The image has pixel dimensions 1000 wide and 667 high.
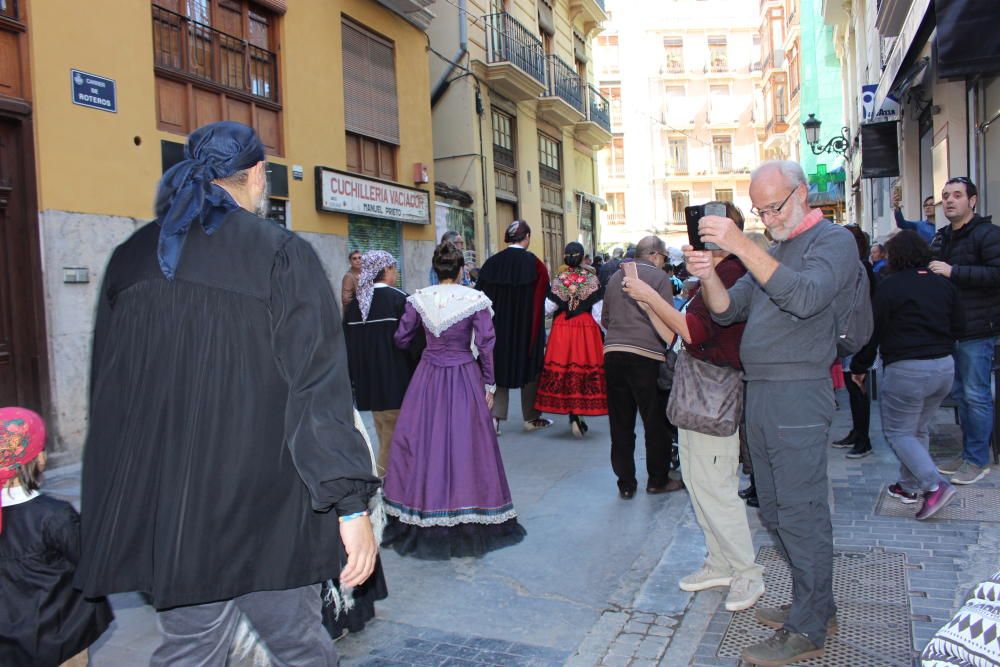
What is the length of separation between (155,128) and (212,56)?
1.76m

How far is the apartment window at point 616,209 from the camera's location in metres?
52.4

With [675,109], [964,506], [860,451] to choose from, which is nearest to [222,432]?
[964,506]

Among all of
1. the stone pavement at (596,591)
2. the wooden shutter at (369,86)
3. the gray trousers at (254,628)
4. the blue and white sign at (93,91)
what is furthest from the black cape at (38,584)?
the wooden shutter at (369,86)

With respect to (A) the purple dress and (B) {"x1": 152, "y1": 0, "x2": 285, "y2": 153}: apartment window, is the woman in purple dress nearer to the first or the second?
(A) the purple dress

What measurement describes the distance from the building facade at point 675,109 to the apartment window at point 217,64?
4085 cm

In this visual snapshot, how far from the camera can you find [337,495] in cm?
209

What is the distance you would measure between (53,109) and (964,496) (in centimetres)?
811

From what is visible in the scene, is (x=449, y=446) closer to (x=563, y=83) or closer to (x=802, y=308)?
(x=802, y=308)

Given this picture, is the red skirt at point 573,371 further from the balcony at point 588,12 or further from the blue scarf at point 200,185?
the balcony at point 588,12

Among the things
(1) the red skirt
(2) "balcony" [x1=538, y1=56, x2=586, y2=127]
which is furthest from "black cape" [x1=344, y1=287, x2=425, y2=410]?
(2) "balcony" [x1=538, y1=56, x2=586, y2=127]

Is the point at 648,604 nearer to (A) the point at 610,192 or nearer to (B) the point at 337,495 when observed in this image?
(B) the point at 337,495

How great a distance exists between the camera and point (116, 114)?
28.1ft

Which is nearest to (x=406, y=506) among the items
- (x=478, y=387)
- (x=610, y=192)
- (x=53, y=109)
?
(x=478, y=387)

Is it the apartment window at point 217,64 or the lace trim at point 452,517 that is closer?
the lace trim at point 452,517
